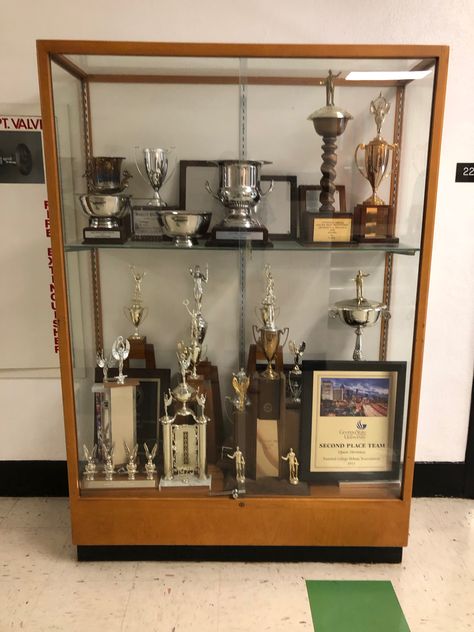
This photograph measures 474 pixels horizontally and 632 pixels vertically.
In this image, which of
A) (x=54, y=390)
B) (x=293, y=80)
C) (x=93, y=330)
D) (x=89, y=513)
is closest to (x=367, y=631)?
(x=89, y=513)

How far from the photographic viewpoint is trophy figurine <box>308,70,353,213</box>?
5.10 ft

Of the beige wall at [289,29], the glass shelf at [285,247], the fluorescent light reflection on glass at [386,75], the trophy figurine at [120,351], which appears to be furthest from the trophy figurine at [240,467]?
the fluorescent light reflection on glass at [386,75]

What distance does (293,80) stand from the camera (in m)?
1.52

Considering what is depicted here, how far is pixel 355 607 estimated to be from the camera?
1.44 meters

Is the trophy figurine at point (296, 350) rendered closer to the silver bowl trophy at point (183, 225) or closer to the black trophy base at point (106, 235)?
the silver bowl trophy at point (183, 225)

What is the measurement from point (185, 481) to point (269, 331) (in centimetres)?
52

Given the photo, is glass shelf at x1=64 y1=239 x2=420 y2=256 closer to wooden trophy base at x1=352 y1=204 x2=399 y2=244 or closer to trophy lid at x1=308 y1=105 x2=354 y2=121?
wooden trophy base at x1=352 y1=204 x2=399 y2=244

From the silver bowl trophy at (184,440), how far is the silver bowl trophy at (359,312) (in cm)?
49

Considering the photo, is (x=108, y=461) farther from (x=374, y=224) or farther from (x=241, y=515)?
(x=374, y=224)

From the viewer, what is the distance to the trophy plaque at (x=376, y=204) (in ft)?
5.08

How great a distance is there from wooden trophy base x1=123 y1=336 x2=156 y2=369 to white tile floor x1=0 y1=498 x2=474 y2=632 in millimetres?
598

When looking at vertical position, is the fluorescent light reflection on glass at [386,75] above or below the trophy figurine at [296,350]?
above

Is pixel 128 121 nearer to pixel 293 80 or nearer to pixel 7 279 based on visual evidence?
pixel 293 80

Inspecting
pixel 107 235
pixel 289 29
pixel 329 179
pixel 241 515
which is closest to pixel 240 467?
pixel 241 515
